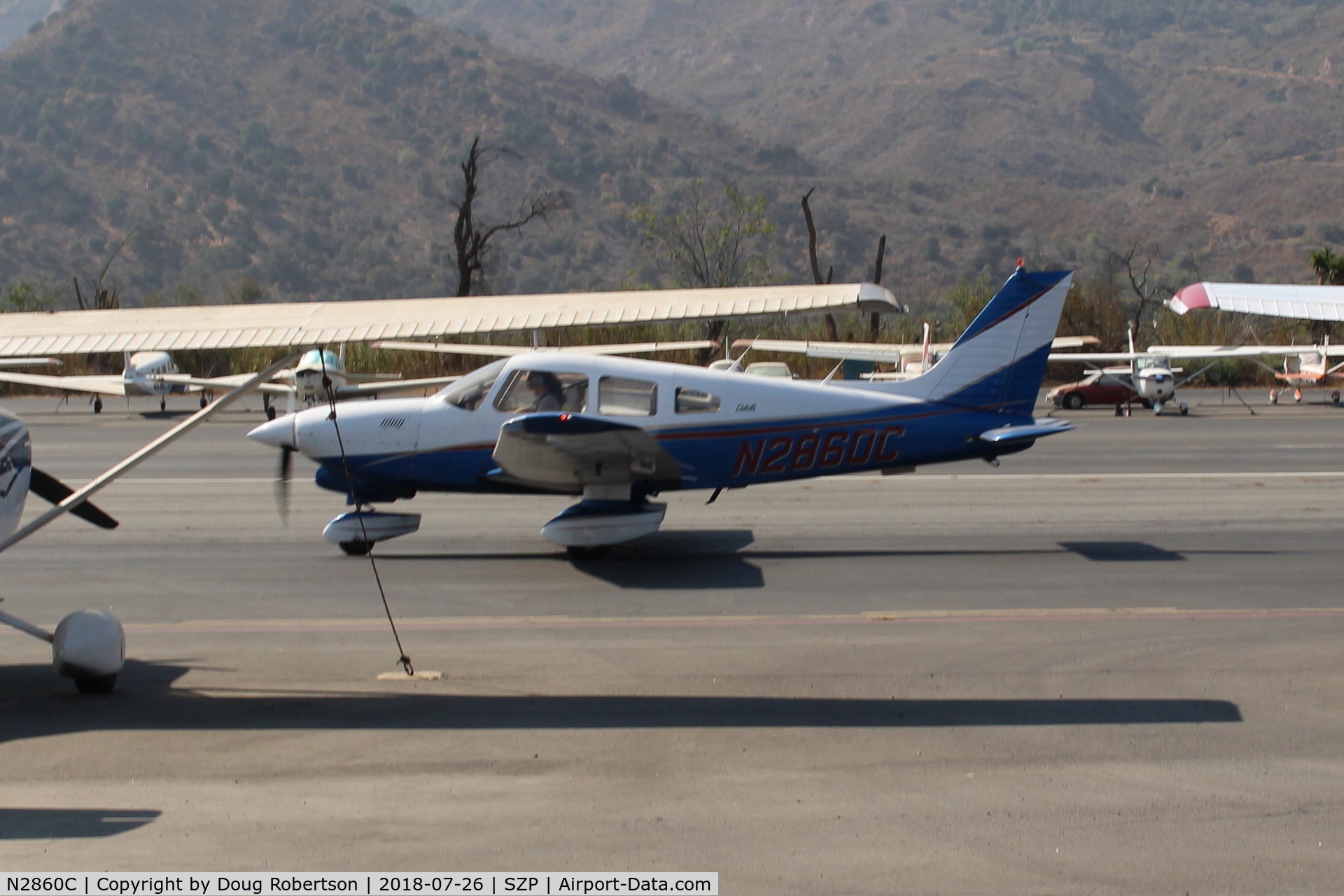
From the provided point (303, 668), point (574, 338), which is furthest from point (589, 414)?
point (574, 338)

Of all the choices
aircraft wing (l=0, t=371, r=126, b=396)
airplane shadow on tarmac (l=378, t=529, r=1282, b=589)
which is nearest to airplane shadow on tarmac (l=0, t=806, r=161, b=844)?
airplane shadow on tarmac (l=378, t=529, r=1282, b=589)

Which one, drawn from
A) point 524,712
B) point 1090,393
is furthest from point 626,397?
point 1090,393

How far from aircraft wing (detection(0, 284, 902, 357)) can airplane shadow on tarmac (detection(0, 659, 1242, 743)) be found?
2.15 metres

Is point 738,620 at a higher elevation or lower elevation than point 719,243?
lower

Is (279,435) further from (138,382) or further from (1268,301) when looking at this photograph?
(138,382)

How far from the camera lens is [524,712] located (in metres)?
7.51

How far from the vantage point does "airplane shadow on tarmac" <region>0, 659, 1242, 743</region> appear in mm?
7230

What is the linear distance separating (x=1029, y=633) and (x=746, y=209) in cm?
4886

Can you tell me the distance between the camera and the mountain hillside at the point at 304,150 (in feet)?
365

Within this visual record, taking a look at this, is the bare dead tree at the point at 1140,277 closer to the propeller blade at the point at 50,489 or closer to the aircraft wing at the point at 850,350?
the aircraft wing at the point at 850,350

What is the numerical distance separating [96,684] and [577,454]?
4.90 metres

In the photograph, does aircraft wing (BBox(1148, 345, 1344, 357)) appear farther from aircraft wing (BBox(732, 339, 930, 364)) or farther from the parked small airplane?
aircraft wing (BBox(732, 339, 930, 364))
